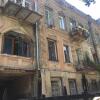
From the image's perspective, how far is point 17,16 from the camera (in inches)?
436

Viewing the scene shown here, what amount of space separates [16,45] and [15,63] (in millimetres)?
1468

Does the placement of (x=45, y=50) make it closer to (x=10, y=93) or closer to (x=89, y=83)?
(x=10, y=93)

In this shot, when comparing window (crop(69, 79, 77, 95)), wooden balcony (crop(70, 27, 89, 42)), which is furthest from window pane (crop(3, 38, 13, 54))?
wooden balcony (crop(70, 27, 89, 42))

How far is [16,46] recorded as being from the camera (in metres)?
10.8

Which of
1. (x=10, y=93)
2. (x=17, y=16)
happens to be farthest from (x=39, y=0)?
(x=10, y=93)

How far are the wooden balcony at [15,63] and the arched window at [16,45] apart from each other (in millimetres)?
452

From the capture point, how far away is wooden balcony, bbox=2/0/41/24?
33.2 feet

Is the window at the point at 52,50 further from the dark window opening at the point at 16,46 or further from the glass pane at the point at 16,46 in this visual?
the glass pane at the point at 16,46

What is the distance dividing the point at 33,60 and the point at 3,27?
3.06 m

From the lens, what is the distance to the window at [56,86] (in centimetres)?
1182

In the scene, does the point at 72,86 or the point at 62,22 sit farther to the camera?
the point at 62,22

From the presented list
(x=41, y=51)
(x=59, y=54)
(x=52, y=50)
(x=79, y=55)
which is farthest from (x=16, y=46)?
(x=79, y=55)

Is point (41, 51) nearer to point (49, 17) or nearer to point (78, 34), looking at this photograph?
point (49, 17)

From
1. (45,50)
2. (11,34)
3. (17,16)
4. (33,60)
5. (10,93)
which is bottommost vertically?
(10,93)
